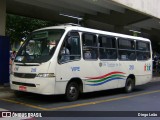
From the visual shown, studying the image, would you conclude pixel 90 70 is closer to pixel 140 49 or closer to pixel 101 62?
pixel 101 62

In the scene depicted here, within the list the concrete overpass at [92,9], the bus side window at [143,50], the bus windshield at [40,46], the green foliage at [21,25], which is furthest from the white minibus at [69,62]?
the green foliage at [21,25]

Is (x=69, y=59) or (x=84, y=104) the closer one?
(x=84, y=104)

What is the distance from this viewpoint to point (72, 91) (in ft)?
36.6

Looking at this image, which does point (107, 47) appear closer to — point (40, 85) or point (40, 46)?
point (40, 46)

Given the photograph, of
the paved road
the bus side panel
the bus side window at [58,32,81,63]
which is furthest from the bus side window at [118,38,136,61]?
the bus side window at [58,32,81,63]

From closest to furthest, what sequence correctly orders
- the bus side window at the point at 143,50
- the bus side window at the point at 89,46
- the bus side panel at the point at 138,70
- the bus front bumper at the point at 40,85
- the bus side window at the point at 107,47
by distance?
the bus front bumper at the point at 40,85
the bus side window at the point at 89,46
the bus side window at the point at 107,47
the bus side panel at the point at 138,70
the bus side window at the point at 143,50

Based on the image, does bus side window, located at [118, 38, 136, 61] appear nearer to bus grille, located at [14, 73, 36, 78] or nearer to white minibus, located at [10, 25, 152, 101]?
white minibus, located at [10, 25, 152, 101]

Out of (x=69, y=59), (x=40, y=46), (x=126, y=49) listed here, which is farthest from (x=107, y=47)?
(x=40, y=46)

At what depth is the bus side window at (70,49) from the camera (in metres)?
10.7

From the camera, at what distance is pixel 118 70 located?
13625mm

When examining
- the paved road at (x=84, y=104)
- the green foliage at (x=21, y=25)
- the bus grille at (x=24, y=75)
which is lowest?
the paved road at (x=84, y=104)

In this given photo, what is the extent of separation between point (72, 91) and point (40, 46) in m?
1.89

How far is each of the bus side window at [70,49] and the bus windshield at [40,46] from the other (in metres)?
0.28

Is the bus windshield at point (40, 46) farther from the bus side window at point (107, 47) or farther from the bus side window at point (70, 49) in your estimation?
the bus side window at point (107, 47)
